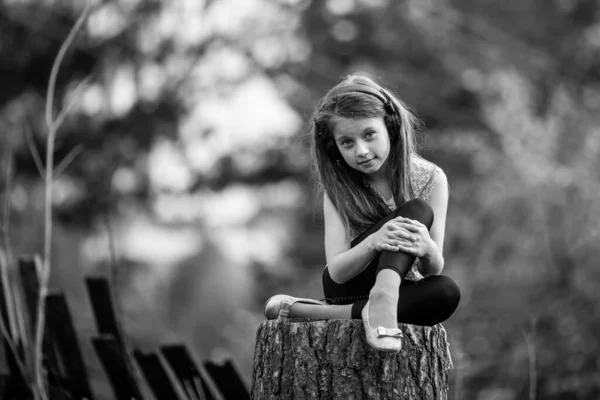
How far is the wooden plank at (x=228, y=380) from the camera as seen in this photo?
9.91 feet

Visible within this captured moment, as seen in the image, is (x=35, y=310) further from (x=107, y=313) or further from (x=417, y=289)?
(x=417, y=289)

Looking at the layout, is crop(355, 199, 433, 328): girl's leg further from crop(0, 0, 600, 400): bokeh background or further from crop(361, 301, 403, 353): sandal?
crop(0, 0, 600, 400): bokeh background

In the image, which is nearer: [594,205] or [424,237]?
[424,237]

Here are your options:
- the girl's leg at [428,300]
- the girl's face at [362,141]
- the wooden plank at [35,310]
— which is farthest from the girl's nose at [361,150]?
the wooden plank at [35,310]

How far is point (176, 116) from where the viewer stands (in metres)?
6.97

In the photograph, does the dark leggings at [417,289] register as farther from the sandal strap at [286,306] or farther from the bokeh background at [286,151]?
the bokeh background at [286,151]

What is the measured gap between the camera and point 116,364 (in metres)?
3.09

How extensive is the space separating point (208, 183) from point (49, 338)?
4432 mm

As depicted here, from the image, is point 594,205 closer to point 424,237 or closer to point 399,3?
point 399,3

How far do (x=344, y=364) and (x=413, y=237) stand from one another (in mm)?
426

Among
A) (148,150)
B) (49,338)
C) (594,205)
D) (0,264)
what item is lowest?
(49,338)

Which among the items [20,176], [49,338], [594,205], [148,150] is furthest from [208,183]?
[49,338]

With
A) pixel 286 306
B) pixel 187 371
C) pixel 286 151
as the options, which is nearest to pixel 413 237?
pixel 286 306

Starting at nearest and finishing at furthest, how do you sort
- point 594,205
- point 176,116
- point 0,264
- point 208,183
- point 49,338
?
point 0,264 → point 49,338 → point 594,205 → point 176,116 → point 208,183
